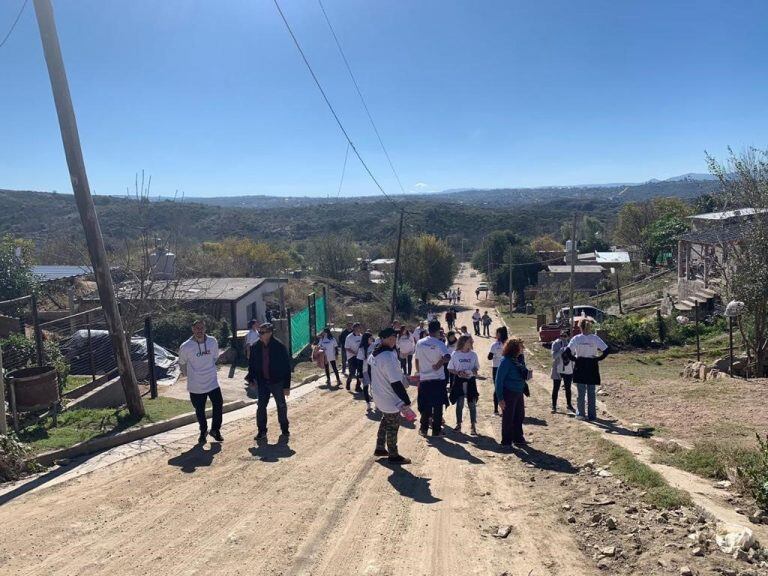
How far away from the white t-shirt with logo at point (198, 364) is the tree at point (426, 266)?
179 ft

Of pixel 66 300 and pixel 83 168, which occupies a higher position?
pixel 83 168

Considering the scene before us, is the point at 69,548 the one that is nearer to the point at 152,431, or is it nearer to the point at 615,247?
the point at 152,431

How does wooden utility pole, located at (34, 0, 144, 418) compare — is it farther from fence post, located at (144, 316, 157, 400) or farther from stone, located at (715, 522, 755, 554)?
stone, located at (715, 522, 755, 554)

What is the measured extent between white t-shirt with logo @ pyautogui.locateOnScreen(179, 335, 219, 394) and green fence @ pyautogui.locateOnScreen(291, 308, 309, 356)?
12.5m

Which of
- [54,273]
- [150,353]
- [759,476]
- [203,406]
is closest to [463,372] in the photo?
[203,406]

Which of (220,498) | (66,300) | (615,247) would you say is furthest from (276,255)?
(220,498)

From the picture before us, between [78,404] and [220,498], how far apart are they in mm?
5166

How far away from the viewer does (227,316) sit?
24234 mm

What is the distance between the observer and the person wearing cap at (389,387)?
277 inches

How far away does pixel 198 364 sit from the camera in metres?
8.15

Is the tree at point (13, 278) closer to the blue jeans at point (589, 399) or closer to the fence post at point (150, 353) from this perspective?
the fence post at point (150, 353)

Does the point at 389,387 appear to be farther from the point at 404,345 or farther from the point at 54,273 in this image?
the point at 54,273

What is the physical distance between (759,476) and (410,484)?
3251 mm

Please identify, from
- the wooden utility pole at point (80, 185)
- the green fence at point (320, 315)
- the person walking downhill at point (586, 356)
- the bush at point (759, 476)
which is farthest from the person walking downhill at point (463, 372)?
the green fence at point (320, 315)
